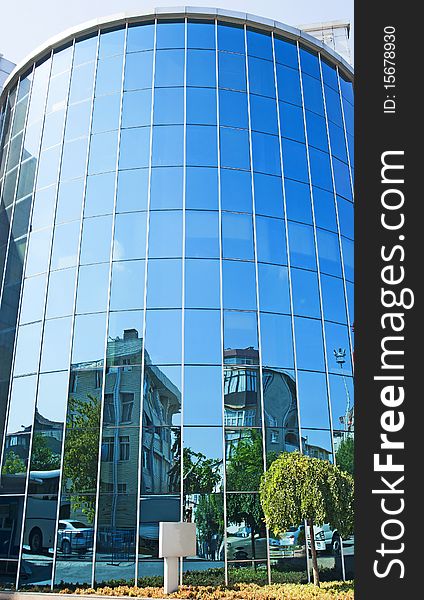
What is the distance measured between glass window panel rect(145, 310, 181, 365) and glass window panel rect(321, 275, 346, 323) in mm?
6049

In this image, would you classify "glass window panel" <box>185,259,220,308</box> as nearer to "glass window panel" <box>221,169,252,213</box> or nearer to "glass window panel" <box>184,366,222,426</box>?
"glass window panel" <box>184,366,222,426</box>

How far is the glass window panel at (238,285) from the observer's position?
22.3m

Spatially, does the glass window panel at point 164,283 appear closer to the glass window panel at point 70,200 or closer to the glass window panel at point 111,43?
the glass window panel at point 70,200

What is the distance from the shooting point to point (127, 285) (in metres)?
22.6

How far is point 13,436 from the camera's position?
74.0 feet

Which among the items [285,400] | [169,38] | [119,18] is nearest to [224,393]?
[285,400]

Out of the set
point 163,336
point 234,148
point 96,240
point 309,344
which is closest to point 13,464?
point 163,336

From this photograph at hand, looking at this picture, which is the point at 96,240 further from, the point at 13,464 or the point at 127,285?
the point at 13,464

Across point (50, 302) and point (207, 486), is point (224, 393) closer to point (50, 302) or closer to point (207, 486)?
point (207, 486)

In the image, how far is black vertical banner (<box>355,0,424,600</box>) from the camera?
14.1 ft

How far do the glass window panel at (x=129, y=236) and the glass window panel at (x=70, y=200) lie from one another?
1993 millimetres

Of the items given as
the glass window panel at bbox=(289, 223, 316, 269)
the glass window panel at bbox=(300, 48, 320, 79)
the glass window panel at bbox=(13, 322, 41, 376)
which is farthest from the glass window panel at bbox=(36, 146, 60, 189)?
the glass window panel at bbox=(300, 48, 320, 79)

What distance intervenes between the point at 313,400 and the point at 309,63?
52.0ft

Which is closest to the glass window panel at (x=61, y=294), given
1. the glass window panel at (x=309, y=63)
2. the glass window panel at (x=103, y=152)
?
the glass window panel at (x=103, y=152)
